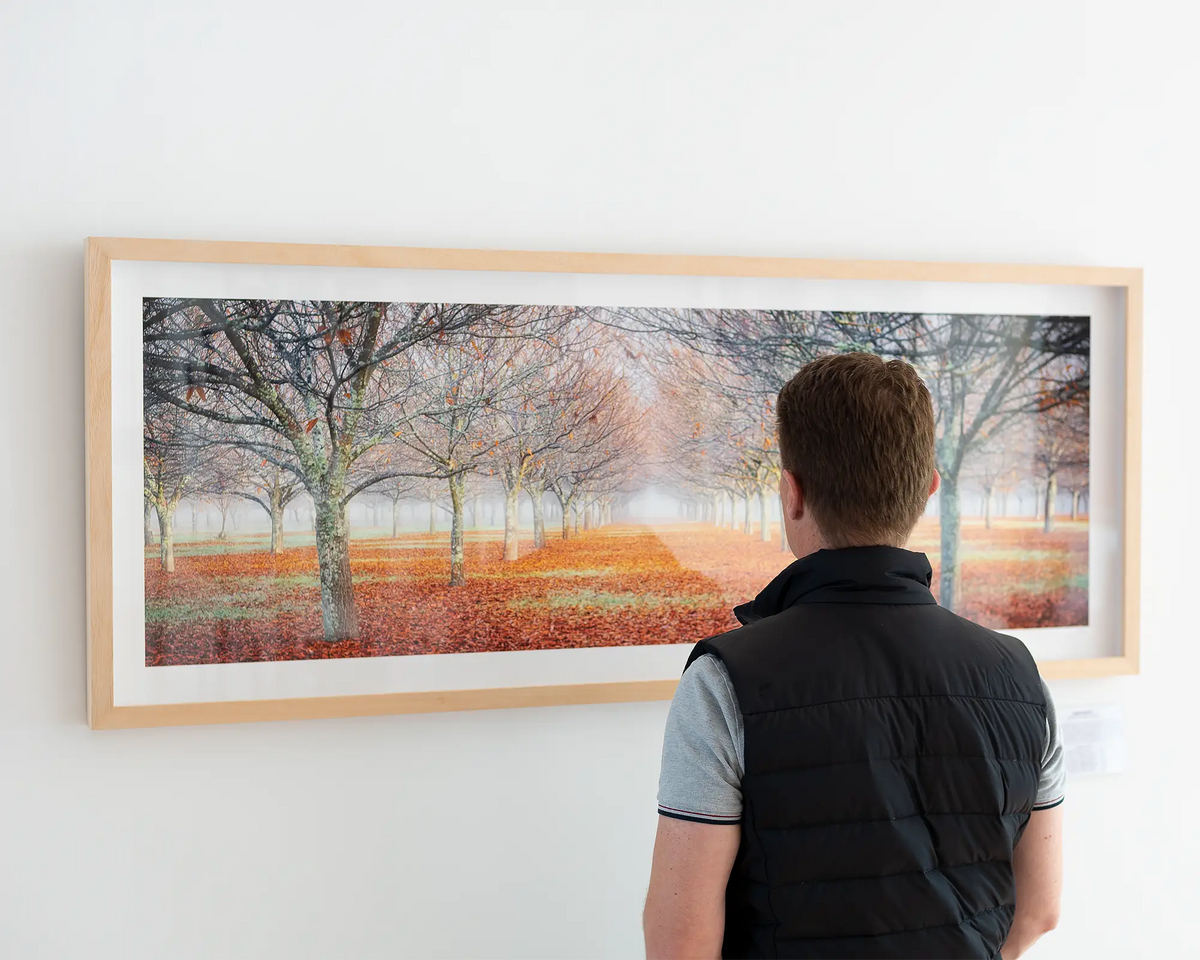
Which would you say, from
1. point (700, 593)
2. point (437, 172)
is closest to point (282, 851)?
point (700, 593)

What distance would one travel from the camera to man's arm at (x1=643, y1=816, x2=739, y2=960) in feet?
2.74

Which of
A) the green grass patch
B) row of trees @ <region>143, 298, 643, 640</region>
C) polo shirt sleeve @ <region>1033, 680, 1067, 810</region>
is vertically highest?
row of trees @ <region>143, 298, 643, 640</region>

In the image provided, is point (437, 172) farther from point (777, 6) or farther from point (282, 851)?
point (282, 851)

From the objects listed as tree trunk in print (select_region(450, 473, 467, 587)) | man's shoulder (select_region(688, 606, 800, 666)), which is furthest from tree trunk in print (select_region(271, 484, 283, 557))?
man's shoulder (select_region(688, 606, 800, 666))

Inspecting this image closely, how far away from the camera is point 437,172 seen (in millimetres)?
1403

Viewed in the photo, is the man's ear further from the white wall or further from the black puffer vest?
the white wall

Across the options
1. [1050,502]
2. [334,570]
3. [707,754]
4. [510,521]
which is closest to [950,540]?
[1050,502]

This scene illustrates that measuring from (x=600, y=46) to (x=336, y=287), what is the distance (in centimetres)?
56

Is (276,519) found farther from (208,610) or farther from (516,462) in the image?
(516,462)

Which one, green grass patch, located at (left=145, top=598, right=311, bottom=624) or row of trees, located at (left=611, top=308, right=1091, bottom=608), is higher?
row of trees, located at (left=611, top=308, right=1091, bottom=608)

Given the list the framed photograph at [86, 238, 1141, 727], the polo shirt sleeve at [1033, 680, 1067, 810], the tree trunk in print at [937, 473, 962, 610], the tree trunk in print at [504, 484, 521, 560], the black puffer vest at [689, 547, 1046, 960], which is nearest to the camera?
the black puffer vest at [689, 547, 1046, 960]

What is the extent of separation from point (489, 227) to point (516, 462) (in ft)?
1.18

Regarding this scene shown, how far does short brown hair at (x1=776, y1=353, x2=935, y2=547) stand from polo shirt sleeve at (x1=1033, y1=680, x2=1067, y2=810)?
0.26 meters

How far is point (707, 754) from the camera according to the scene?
835 millimetres
